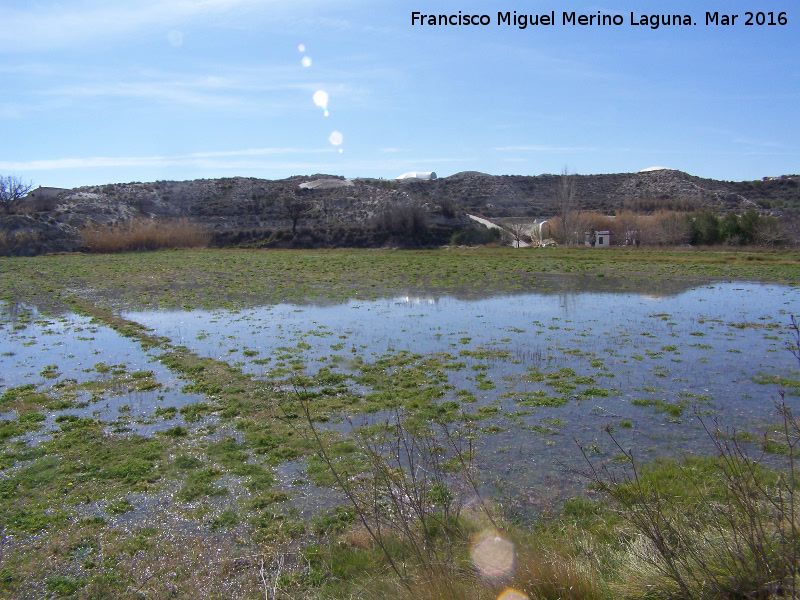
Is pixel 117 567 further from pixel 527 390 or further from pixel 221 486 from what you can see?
pixel 527 390

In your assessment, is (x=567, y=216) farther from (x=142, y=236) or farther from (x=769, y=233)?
(x=142, y=236)

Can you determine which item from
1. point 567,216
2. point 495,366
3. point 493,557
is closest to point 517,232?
point 567,216

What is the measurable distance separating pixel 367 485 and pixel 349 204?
73.8 meters

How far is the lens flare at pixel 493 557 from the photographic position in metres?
3.92

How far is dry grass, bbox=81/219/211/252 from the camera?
201 feet

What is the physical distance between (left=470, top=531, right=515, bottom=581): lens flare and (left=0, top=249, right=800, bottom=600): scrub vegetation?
2 cm

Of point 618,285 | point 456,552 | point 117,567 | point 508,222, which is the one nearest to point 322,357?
point 117,567

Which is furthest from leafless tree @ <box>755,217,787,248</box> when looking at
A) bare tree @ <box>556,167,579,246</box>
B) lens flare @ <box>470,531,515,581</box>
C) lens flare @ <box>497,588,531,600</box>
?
lens flare @ <box>497,588,531,600</box>

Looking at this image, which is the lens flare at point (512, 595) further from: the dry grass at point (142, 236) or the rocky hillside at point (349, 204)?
the dry grass at point (142, 236)

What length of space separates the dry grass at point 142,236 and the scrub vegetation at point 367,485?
50.8 metres

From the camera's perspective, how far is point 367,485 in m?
6.54

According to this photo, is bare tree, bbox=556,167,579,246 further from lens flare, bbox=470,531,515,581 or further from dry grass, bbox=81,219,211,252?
lens flare, bbox=470,531,515,581

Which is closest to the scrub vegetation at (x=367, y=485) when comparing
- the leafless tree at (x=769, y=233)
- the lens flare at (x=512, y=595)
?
the lens flare at (x=512, y=595)

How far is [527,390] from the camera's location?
1077 centimetres
